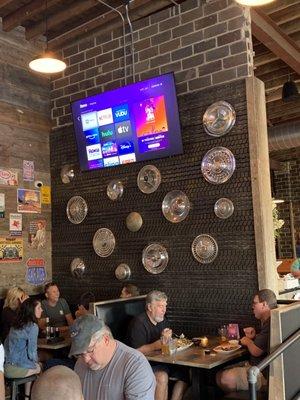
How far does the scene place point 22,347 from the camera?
4352mm

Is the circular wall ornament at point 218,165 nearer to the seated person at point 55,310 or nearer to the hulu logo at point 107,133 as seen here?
the hulu logo at point 107,133

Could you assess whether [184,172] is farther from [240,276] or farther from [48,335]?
[48,335]

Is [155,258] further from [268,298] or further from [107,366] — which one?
[107,366]

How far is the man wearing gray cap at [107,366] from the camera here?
7.42 ft

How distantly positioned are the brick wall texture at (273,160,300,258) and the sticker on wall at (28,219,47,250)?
877cm

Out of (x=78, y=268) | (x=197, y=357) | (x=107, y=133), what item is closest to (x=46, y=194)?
(x=78, y=268)

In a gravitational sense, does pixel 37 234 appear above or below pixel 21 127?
below

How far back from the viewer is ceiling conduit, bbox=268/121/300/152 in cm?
860

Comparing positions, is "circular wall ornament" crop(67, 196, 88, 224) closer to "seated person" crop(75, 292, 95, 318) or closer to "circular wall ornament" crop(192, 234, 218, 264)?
"seated person" crop(75, 292, 95, 318)

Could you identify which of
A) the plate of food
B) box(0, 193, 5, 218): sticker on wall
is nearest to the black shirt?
the plate of food

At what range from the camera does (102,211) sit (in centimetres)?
589

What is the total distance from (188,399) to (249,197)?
6.41 ft

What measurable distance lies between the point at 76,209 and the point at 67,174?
492 mm

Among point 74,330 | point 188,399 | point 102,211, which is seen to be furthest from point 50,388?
point 102,211
